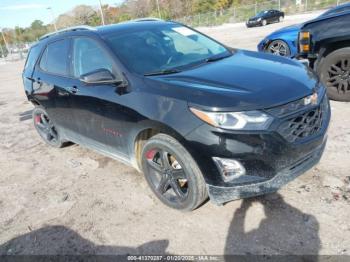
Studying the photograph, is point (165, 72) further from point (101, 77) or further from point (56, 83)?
point (56, 83)

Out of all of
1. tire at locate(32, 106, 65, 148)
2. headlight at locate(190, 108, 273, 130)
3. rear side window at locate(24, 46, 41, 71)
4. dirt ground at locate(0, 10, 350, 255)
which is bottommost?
dirt ground at locate(0, 10, 350, 255)

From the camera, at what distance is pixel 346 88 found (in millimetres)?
5074

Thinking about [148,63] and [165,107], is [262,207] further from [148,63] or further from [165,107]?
[148,63]

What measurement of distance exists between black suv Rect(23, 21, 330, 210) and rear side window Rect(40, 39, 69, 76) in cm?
3

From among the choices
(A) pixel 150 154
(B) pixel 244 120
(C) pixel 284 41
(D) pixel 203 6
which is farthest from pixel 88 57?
(D) pixel 203 6

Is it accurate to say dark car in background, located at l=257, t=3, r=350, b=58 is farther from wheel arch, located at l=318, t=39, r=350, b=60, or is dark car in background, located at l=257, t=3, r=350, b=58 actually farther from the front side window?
the front side window

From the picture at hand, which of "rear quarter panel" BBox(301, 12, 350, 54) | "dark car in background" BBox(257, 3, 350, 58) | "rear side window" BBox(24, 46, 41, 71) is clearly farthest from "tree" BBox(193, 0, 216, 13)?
"rear side window" BBox(24, 46, 41, 71)

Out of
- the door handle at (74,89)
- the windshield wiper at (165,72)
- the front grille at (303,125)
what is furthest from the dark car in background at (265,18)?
the front grille at (303,125)

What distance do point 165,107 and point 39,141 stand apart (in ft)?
12.8

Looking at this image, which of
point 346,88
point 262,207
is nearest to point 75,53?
point 262,207

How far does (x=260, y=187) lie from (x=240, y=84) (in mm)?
894

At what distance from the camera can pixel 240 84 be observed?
2.81 meters

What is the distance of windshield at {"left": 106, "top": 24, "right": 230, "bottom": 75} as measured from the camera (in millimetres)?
3369

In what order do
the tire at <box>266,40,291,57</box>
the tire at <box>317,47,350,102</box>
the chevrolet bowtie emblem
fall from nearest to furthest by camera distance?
the chevrolet bowtie emblem → the tire at <box>317,47,350,102</box> → the tire at <box>266,40,291,57</box>
